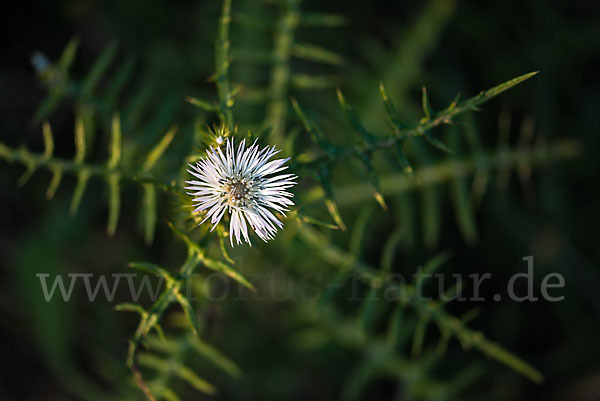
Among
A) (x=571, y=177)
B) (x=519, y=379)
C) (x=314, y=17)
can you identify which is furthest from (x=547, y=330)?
(x=314, y=17)

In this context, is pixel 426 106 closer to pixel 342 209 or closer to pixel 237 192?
pixel 237 192

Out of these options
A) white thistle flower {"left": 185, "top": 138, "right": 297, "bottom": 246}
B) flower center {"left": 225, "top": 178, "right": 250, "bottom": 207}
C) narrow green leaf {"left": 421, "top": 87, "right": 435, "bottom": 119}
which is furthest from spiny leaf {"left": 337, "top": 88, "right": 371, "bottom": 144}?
flower center {"left": 225, "top": 178, "right": 250, "bottom": 207}

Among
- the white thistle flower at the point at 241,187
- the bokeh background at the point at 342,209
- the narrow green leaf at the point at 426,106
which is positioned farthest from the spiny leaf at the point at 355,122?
the bokeh background at the point at 342,209

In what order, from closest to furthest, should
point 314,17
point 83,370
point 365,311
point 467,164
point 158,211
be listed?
point 365,311
point 314,17
point 467,164
point 158,211
point 83,370

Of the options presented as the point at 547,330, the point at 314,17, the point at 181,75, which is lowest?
the point at 547,330

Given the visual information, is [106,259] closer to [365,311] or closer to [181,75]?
[181,75]

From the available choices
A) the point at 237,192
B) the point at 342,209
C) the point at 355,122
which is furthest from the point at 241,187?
the point at 342,209
